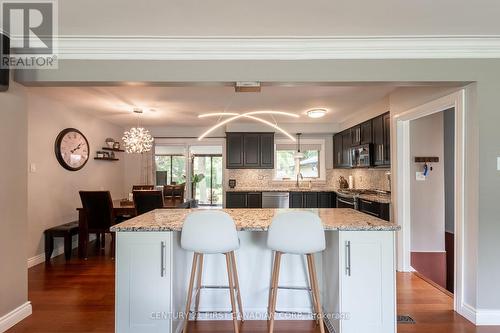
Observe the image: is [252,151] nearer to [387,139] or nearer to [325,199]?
[325,199]

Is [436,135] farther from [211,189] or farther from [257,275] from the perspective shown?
[211,189]

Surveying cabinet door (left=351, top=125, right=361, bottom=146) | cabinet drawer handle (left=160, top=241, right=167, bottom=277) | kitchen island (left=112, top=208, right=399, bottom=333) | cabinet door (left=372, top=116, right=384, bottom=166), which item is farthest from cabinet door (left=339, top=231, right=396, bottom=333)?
cabinet door (left=351, top=125, right=361, bottom=146)

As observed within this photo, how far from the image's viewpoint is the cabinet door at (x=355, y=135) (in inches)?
205

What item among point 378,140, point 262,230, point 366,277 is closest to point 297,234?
point 262,230

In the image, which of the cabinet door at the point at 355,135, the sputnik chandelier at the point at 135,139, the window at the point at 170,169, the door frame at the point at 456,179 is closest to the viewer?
the door frame at the point at 456,179

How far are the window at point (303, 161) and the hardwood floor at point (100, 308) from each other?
351 cm

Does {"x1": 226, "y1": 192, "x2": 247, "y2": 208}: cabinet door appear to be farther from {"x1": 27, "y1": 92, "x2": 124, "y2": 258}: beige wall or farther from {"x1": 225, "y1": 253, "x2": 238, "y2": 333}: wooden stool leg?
{"x1": 225, "y1": 253, "x2": 238, "y2": 333}: wooden stool leg

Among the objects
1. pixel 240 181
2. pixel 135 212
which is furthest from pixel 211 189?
pixel 135 212

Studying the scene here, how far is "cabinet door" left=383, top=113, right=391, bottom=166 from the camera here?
4.07 meters

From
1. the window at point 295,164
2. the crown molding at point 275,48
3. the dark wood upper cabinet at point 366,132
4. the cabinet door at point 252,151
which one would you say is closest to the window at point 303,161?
the window at point 295,164

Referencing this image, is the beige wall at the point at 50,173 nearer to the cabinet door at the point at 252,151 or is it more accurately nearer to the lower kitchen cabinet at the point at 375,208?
the cabinet door at the point at 252,151

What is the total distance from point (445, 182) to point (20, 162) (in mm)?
5569

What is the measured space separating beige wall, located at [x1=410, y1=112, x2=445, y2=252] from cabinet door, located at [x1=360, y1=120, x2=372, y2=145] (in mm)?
662

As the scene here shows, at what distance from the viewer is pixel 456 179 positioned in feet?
9.03
